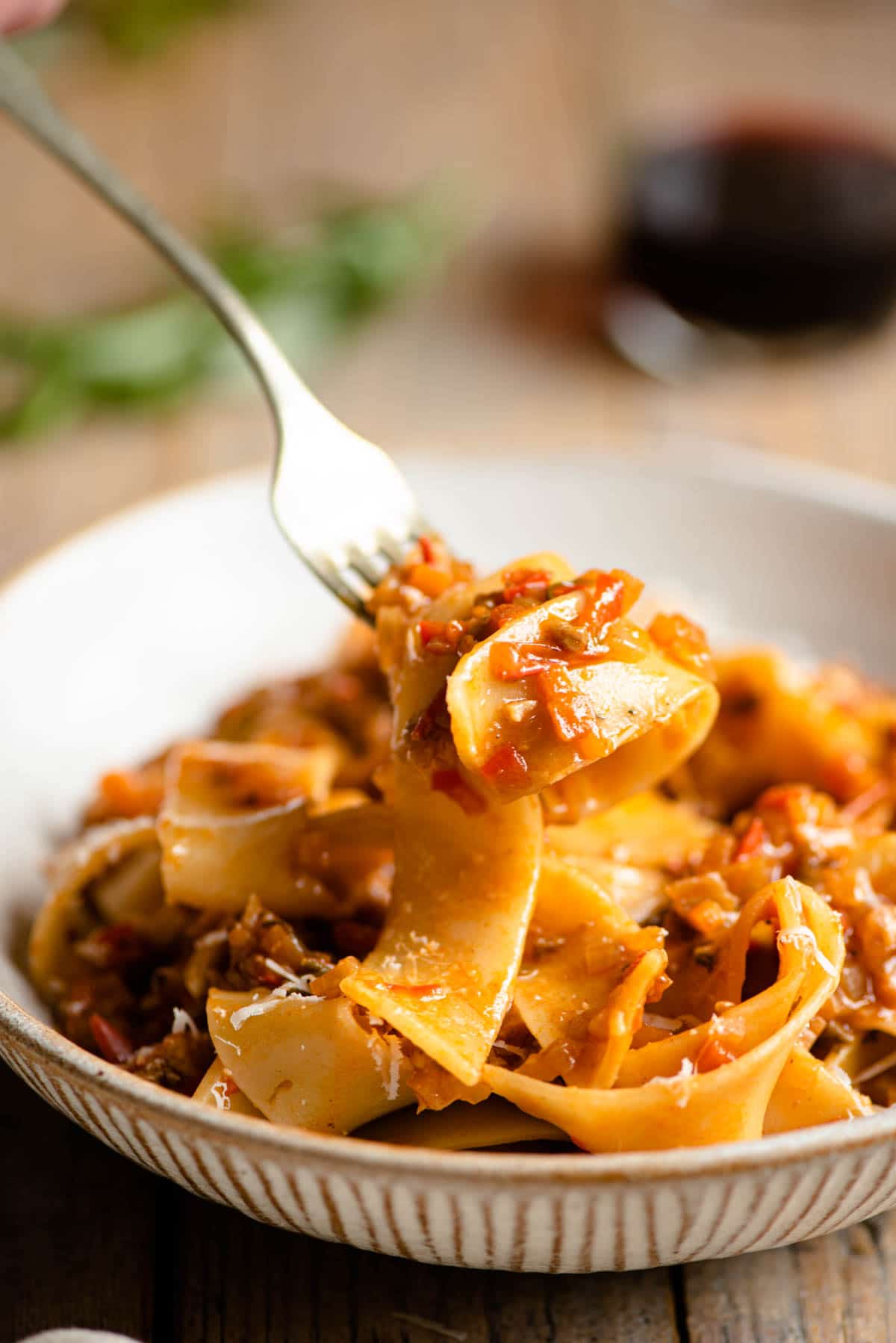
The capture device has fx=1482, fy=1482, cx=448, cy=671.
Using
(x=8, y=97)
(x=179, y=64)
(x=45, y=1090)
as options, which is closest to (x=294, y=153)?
(x=179, y=64)

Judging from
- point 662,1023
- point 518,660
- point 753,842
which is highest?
point 518,660

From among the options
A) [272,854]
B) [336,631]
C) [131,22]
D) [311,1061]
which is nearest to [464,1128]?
[311,1061]

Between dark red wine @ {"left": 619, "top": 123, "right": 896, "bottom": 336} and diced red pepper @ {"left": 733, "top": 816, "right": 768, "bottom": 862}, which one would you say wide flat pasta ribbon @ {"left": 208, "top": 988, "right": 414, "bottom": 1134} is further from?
dark red wine @ {"left": 619, "top": 123, "right": 896, "bottom": 336}

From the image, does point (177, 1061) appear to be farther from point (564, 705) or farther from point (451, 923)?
point (564, 705)

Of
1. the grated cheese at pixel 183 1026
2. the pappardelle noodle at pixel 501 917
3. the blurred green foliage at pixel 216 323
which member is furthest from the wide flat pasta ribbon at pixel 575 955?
the blurred green foliage at pixel 216 323

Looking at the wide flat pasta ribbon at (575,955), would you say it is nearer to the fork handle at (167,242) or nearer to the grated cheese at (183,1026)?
the grated cheese at (183,1026)

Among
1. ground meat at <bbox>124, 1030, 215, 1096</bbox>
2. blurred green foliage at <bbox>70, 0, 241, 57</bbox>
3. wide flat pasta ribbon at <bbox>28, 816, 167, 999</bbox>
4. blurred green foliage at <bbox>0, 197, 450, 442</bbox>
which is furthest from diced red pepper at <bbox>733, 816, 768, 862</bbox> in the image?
blurred green foliage at <bbox>70, 0, 241, 57</bbox>
